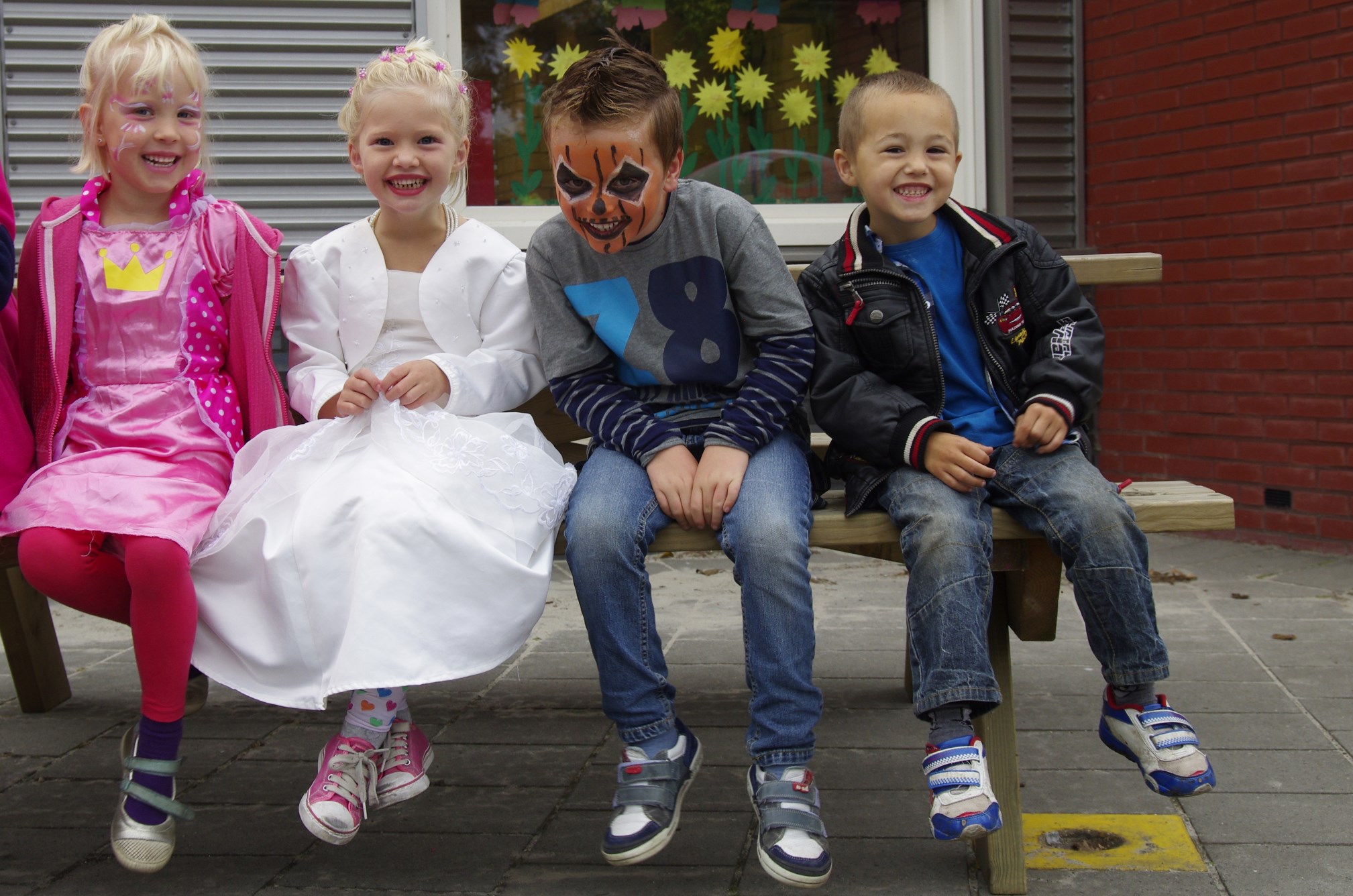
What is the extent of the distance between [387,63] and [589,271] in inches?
23.7

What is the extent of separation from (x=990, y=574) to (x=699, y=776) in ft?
2.99

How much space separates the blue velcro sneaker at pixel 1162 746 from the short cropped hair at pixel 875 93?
117cm

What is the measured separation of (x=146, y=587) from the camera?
239 cm

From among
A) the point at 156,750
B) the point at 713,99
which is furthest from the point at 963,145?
the point at 156,750

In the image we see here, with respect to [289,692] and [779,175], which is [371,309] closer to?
[289,692]

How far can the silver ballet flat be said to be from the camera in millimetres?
2328

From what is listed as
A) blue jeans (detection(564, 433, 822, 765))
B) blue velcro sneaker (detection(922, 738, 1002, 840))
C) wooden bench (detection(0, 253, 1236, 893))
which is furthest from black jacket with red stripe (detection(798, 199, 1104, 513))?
blue velcro sneaker (detection(922, 738, 1002, 840))

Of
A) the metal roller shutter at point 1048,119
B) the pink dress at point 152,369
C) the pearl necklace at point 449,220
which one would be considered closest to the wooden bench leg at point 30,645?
the pink dress at point 152,369

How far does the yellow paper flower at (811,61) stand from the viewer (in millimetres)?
5586

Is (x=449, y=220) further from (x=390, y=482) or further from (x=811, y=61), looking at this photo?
(x=811, y=61)

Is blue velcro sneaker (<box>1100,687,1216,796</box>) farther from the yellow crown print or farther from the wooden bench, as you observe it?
the yellow crown print

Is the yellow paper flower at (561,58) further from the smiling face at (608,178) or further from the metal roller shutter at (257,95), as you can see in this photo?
the smiling face at (608,178)

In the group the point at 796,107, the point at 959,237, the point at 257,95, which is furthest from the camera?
the point at 796,107

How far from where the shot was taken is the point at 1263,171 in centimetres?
550
